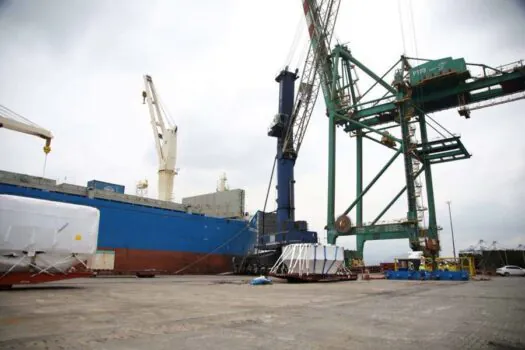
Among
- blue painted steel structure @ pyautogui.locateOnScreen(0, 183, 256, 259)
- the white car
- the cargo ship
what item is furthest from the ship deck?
the white car

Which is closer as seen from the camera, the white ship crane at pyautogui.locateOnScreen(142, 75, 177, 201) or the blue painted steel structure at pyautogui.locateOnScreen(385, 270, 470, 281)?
the blue painted steel structure at pyautogui.locateOnScreen(385, 270, 470, 281)

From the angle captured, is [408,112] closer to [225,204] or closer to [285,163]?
[285,163]

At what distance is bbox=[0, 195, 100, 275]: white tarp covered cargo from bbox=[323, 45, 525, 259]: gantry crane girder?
81.6 ft

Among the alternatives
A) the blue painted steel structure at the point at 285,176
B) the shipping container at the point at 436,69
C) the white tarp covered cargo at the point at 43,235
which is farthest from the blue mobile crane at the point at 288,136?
the white tarp covered cargo at the point at 43,235

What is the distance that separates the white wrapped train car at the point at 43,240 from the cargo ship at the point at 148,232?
44.8 feet

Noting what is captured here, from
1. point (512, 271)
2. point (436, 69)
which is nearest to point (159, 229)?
point (436, 69)

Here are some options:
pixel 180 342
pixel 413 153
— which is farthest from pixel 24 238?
pixel 413 153

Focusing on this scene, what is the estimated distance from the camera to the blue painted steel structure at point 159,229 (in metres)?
30.0

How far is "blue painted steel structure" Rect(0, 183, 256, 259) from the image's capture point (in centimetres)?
3003

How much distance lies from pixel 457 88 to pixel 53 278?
107ft

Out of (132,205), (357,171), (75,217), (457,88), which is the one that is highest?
(457,88)

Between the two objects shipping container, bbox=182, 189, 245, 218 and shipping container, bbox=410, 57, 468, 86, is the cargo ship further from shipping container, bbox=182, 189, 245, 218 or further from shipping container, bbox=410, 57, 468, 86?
shipping container, bbox=410, 57, 468, 86

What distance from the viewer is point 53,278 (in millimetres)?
12773

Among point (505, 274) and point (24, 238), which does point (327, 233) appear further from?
point (24, 238)
